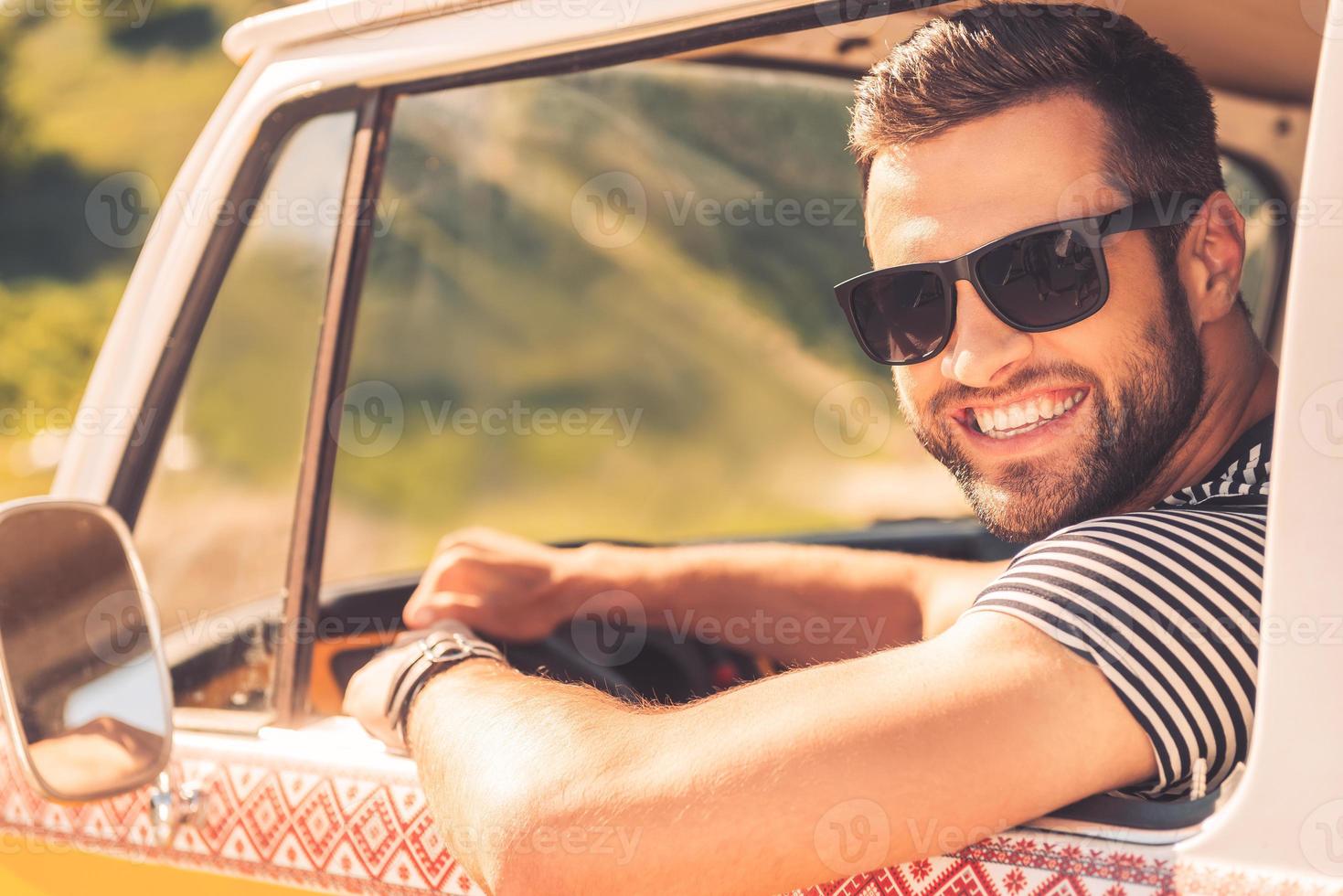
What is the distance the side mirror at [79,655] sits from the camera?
1478mm

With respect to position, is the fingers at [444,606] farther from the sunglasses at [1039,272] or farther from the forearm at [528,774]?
the sunglasses at [1039,272]

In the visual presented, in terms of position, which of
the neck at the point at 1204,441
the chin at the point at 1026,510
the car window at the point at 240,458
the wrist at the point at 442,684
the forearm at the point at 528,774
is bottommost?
the car window at the point at 240,458

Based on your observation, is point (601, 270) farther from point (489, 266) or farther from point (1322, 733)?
point (1322, 733)

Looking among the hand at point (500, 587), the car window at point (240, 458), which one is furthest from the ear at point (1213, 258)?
the car window at point (240, 458)

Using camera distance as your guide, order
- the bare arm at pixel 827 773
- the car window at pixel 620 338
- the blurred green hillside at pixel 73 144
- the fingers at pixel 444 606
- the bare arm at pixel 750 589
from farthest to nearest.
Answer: the blurred green hillside at pixel 73 144, the car window at pixel 620 338, the bare arm at pixel 750 589, the fingers at pixel 444 606, the bare arm at pixel 827 773

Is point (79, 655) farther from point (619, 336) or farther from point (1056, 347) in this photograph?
point (619, 336)

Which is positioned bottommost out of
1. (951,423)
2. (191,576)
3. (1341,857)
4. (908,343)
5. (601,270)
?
(191,576)

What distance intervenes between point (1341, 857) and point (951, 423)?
76 cm

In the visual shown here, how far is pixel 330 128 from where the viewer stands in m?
1.80

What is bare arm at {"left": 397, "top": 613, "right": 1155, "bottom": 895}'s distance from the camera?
1109 mm

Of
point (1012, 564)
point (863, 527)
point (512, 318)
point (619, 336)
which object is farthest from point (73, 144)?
point (1012, 564)

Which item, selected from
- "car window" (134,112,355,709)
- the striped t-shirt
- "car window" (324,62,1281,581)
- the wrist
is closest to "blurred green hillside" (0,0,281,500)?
"car window" (134,112,355,709)

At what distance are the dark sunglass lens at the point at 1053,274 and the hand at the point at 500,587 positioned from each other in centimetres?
124


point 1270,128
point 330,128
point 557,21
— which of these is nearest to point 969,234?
point 557,21
